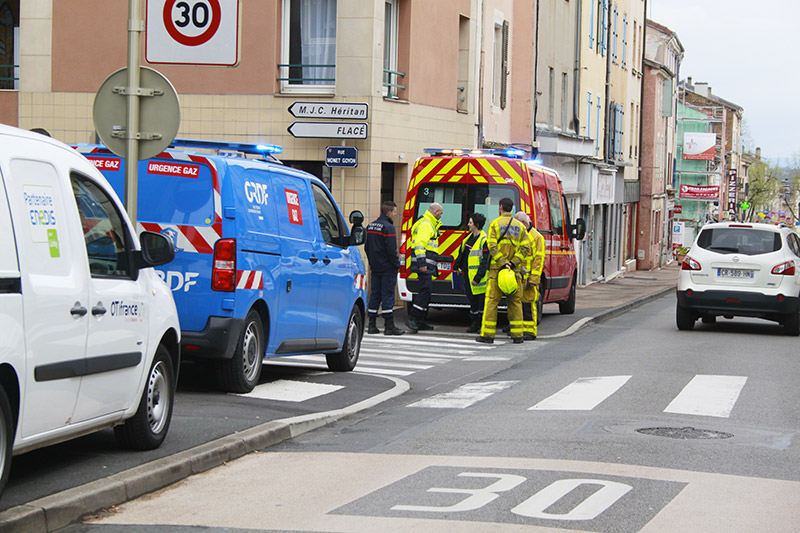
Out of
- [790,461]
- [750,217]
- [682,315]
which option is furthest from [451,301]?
[750,217]

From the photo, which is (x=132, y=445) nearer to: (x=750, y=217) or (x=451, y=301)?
(x=451, y=301)

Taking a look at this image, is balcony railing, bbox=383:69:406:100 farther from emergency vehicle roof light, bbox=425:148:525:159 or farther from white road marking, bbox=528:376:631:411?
white road marking, bbox=528:376:631:411

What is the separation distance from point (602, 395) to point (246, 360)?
3352mm

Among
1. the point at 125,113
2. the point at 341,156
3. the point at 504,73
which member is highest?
the point at 504,73

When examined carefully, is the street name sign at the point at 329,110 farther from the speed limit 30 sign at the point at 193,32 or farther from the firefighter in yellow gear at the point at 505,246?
the speed limit 30 sign at the point at 193,32

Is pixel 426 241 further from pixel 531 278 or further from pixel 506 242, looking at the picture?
pixel 531 278

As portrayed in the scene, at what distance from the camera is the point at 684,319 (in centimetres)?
1981

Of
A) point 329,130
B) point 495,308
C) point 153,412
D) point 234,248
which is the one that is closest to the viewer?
point 153,412

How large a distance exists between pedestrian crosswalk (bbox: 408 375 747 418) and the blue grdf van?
1.51 meters

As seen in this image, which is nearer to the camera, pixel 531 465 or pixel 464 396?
pixel 531 465

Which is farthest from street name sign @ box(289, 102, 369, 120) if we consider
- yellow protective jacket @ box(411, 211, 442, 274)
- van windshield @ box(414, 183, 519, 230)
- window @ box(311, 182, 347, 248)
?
window @ box(311, 182, 347, 248)

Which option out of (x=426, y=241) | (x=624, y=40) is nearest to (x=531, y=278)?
(x=426, y=241)

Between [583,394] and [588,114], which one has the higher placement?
[588,114]

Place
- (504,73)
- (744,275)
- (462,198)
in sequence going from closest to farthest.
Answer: (462,198), (744,275), (504,73)
